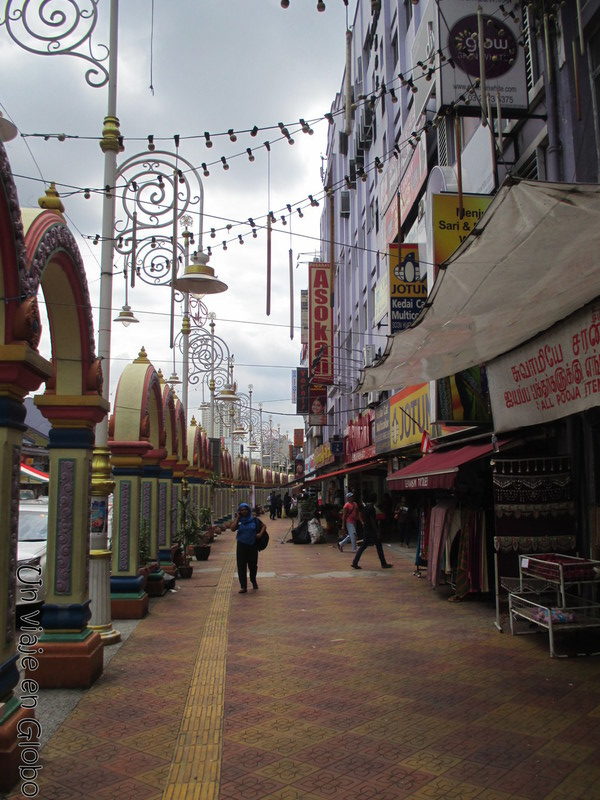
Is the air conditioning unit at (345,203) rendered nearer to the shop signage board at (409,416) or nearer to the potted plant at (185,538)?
the shop signage board at (409,416)

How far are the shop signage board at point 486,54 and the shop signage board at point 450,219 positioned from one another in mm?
1535

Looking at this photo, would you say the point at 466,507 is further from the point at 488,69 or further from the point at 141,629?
the point at 488,69

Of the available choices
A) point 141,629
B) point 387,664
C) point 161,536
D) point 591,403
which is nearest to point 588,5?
point 591,403

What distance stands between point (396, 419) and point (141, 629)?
10885mm

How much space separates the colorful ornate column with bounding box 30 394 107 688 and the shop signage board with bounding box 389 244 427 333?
868cm

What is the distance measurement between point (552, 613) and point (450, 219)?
638 centimetres

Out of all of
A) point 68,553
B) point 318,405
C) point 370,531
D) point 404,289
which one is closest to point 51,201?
point 68,553

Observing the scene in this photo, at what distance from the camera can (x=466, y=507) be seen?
10.4 meters

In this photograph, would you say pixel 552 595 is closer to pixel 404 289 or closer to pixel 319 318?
pixel 404 289

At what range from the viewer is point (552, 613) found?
7.24m

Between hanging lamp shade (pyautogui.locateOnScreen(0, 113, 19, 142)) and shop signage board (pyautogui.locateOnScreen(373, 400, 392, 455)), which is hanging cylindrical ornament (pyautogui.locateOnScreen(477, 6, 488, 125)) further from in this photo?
shop signage board (pyautogui.locateOnScreen(373, 400, 392, 455))

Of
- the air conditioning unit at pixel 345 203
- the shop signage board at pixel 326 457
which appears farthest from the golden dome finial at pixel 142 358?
the air conditioning unit at pixel 345 203

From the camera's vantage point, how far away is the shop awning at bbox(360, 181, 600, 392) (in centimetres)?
436

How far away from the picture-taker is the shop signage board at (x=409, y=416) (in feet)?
49.0
